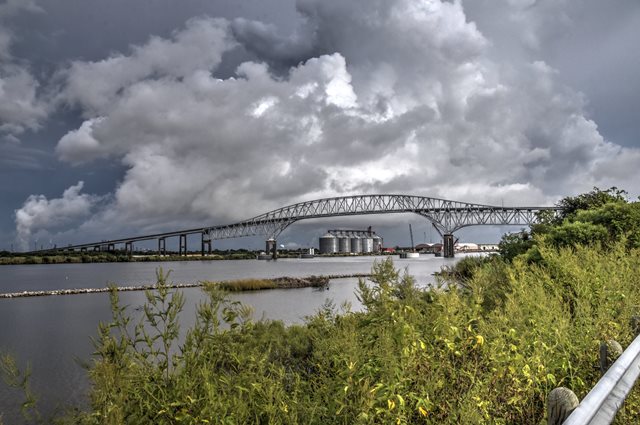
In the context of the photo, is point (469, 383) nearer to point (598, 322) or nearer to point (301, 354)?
point (598, 322)

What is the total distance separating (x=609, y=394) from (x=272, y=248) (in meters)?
167

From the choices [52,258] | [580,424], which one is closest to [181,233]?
[52,258]

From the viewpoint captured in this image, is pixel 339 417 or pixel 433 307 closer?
pixel 339 417

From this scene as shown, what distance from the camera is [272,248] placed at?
168 meters

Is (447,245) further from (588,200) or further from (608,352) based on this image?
(608,352)

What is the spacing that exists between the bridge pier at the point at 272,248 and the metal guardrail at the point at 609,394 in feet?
530

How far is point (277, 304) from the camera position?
96.1 feet

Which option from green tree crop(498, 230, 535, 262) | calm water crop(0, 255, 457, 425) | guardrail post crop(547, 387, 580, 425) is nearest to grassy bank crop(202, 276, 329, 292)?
calm water crop(0, 255, 457, 425)

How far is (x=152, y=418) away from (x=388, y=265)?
8.91ft

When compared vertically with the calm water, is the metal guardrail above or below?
above

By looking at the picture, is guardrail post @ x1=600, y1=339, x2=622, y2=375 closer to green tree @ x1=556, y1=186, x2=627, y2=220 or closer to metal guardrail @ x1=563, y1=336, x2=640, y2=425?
metal guardrail @ x1=563, y1=336, x2=640, y2=425

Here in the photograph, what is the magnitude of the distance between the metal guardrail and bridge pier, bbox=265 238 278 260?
161 m

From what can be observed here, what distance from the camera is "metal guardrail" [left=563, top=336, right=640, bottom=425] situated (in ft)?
7.14

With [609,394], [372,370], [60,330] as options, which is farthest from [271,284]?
[609,394]
